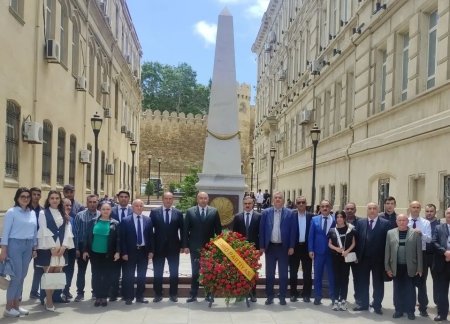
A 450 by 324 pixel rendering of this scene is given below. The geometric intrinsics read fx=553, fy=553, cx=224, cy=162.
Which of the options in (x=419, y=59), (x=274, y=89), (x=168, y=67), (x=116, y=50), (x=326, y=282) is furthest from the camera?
(x=168, y=67)

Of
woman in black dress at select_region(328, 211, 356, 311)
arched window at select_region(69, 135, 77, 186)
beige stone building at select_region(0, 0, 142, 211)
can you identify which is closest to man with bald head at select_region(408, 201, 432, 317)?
woman in black dress at select_region(328, 211, 356, 311)

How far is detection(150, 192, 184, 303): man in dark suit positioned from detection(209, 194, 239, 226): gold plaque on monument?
8.63ft

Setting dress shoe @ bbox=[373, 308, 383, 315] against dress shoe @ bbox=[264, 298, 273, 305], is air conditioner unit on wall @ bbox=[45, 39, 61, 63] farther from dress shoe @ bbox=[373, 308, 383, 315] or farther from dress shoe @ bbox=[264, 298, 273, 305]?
dress shoe @ bbox=[373, 308, 383, 315]

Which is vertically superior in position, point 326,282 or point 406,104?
point 406,104

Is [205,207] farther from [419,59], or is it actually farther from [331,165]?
[331,165]

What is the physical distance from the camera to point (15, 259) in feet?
25.8

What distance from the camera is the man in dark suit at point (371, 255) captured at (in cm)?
866

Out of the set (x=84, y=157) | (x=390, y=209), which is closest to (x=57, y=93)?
(x=84, y=157)

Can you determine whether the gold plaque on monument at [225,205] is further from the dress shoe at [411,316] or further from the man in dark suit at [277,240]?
the dress shoe at [411,316]

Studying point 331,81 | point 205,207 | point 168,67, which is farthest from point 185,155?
point 205,207

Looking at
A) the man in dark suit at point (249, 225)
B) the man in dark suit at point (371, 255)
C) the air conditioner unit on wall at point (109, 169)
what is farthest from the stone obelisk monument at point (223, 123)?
the air conditioner unit on wall at point (109, 169)

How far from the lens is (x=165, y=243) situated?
9125 mm

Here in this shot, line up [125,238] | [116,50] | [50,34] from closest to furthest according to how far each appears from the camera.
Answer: [125,238], [50,34], [116,50]

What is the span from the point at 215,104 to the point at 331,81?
40.1 feet
